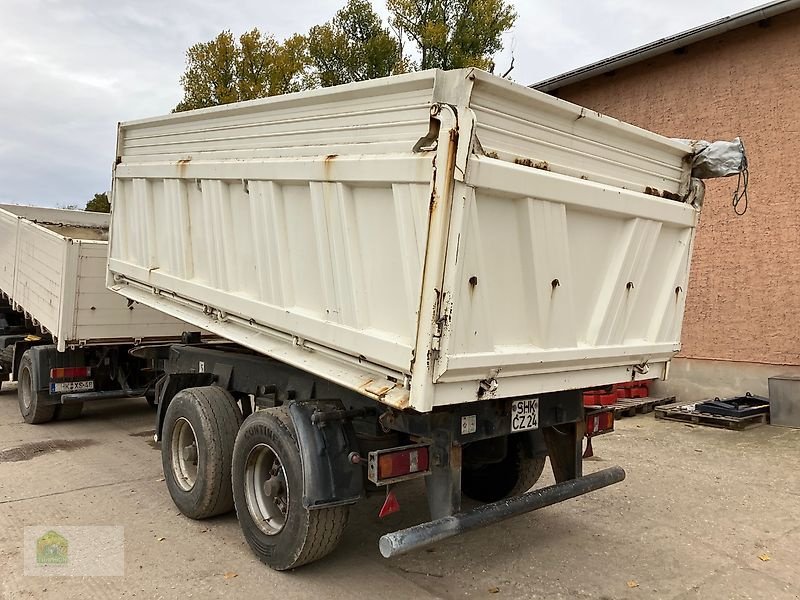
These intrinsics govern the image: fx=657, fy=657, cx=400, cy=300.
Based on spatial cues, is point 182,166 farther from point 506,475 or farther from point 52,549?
point 506,475

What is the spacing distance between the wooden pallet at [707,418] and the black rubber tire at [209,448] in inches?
256

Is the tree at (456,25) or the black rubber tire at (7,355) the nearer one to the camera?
the black rubber tire at (7,355)

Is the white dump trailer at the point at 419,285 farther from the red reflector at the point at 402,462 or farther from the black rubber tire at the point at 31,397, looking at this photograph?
the black rubber tire at the point at 31,397

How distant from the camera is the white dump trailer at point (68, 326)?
24.6 ft

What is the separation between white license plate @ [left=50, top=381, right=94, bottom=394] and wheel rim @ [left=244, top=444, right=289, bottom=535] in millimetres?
4658

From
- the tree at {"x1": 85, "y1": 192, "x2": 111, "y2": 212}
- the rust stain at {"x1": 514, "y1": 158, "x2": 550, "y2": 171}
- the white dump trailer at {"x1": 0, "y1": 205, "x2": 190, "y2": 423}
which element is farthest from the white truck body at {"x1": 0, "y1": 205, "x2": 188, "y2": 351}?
the tree at {"x1": 85, "y1": 192, "x2": 111, "y2": 212}

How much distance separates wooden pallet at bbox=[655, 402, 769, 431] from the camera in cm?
850

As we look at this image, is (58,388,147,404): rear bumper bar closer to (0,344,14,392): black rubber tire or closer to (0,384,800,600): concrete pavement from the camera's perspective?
(0,384,800,600): concrete pavement

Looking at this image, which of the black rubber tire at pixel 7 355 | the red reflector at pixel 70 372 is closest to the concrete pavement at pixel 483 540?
the red reflector at pixel 70 372

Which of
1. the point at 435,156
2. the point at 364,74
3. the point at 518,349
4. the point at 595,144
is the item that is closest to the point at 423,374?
the point at 518,349

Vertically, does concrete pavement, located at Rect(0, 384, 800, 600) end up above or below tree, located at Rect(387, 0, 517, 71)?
below

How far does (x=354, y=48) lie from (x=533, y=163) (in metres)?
22.8

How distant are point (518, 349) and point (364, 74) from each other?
73.4 feet

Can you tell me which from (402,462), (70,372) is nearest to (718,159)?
(402,462)
